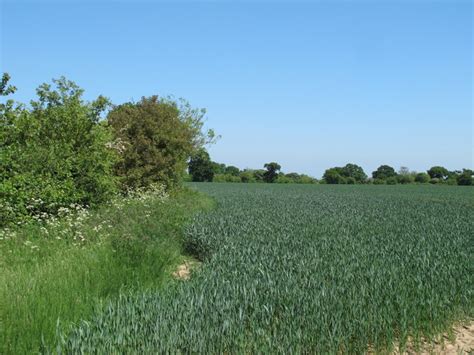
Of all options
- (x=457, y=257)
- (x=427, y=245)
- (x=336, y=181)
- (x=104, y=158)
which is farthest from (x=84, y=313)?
(x=336, y=181)

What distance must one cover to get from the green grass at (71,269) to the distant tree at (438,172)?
272ft

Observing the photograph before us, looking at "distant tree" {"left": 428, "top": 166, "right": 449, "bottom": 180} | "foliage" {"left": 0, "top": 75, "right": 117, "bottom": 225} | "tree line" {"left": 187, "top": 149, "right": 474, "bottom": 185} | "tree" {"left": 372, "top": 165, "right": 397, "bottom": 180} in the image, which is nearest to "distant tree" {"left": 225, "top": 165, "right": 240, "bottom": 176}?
"tree line" {"left": 187, "top": 149, "right": 474, "bottom": 185}

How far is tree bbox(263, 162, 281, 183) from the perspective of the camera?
81.5m

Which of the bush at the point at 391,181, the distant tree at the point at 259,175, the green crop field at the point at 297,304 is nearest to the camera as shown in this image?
the green crop field at the point at 297,304

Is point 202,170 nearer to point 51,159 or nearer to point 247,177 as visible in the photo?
point 247,177

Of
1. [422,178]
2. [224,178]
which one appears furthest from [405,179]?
[224,178]

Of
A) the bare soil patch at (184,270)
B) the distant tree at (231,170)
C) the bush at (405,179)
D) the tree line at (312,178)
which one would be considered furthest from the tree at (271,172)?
the bare soil patch at (184,270)

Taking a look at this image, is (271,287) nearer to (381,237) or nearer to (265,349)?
(265,349)

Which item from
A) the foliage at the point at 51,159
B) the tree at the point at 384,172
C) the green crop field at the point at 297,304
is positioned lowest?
the green crop field at the point at 297,304

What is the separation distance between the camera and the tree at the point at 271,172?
81500 mm

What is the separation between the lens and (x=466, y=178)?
68.6m

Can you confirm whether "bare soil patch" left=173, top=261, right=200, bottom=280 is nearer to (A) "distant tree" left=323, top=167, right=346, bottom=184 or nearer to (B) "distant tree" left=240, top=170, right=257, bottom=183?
(B) "distant tree" left=240, top=170, right=257, bottom=183

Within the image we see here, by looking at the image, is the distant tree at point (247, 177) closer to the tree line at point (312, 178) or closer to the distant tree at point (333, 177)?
the tree line at point (312, 178)

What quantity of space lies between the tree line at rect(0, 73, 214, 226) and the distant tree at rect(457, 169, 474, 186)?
6058 centimetres
